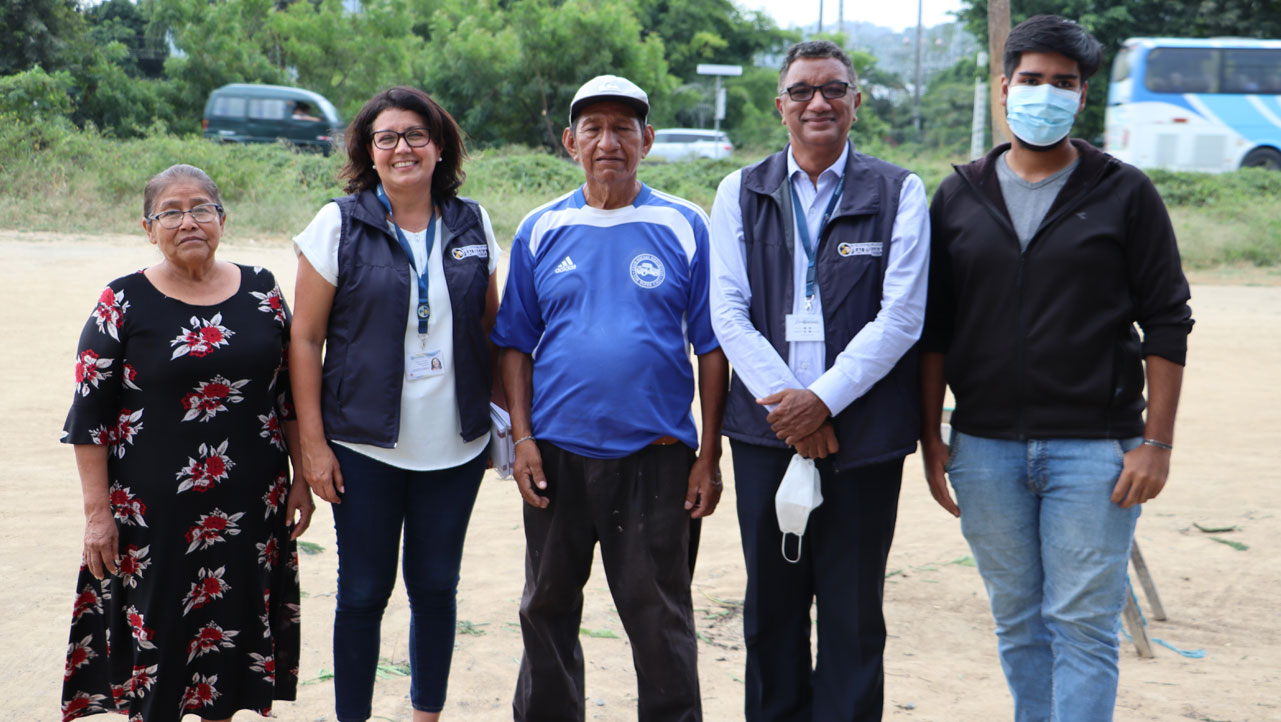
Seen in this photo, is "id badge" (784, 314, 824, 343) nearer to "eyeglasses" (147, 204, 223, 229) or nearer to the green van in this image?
"eyeglasses" (147, 204, 223, 229)

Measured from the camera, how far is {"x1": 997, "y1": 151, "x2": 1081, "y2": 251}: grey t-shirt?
280cm

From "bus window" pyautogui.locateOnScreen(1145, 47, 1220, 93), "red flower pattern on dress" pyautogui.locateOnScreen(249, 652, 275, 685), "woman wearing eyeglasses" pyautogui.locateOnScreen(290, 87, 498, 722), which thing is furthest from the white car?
"red flower pattern on dress" pyautogui.locateOnScreen(249, 652, 275, 685)

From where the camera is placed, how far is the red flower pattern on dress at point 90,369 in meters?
2.85

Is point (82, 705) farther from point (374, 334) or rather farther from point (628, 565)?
point (628, 565)

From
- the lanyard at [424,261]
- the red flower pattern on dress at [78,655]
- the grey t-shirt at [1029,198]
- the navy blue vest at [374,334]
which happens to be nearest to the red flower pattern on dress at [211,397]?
the navy blue vest at [374,334]

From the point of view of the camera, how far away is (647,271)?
2.99 metres

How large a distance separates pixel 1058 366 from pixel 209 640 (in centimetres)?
243

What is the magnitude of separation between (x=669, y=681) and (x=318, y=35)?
30390 mm

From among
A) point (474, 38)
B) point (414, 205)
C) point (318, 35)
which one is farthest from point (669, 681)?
point (318, 35)

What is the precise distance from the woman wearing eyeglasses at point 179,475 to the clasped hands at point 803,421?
140cm

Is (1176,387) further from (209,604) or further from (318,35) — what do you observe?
(318,35)

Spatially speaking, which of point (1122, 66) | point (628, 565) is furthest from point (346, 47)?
point (628, 565)

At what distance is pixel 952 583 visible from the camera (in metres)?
5.19

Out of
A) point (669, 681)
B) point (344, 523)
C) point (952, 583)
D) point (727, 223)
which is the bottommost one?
point (952, 583)
